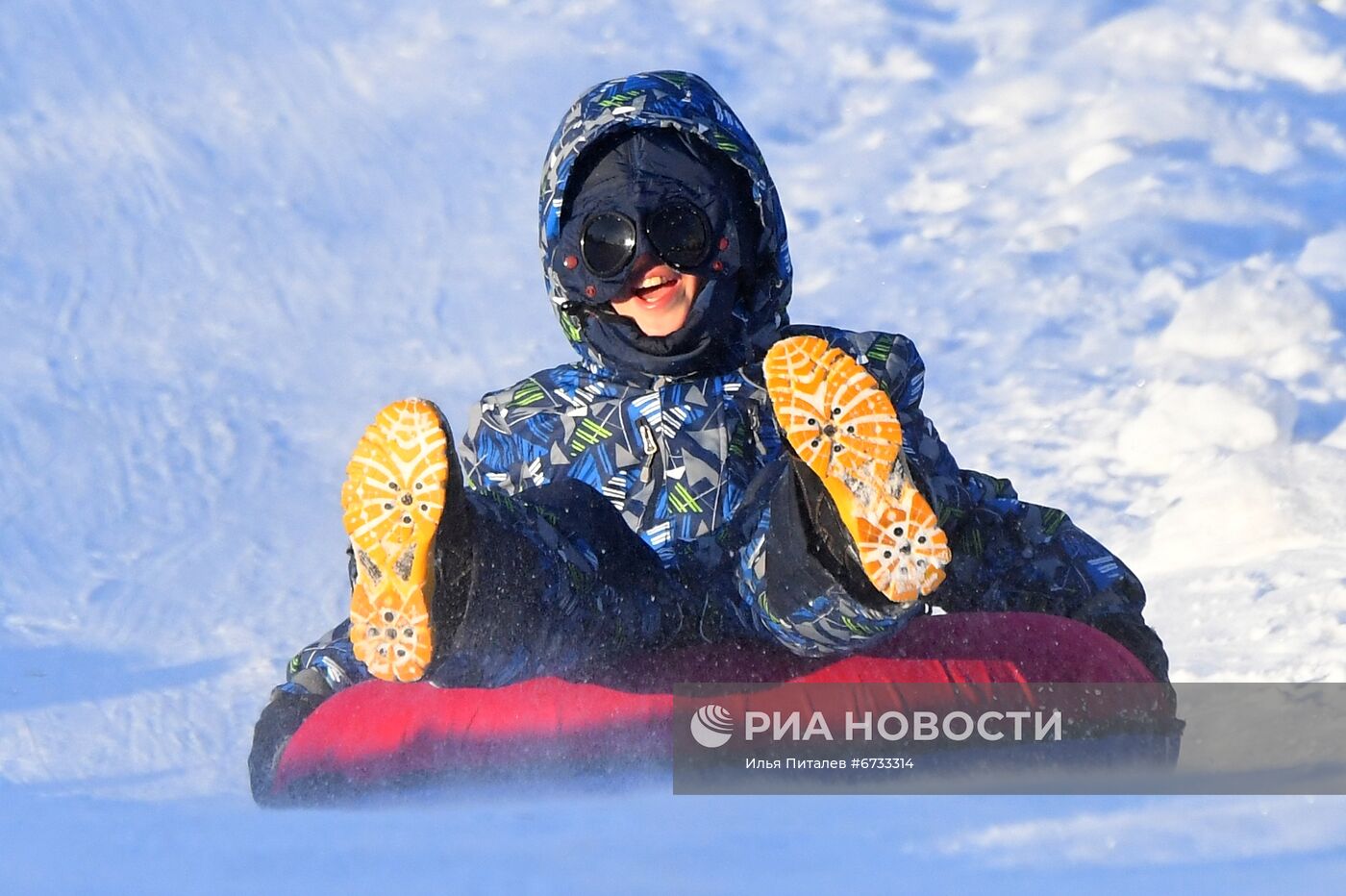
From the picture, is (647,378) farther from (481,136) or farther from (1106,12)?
(1106,12)

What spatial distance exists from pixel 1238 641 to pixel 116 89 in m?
3.96

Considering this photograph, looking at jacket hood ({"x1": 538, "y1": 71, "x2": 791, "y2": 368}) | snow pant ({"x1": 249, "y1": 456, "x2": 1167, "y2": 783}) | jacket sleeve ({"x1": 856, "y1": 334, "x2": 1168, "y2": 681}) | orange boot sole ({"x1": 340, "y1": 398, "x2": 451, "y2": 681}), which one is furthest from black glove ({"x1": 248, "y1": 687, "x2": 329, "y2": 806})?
jacket sleeve ({"x1": 856, "y1": 334, "x2": 1168, "y2": 681})

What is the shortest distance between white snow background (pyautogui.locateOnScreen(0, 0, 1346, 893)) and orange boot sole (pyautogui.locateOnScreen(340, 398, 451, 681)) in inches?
9.6

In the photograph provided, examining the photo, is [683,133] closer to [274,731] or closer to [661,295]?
[661,295]

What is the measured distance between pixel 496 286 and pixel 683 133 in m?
2.26

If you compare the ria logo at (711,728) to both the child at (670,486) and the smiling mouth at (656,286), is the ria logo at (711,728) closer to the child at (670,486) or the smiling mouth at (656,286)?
the child at (670,486)

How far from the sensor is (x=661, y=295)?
261 centimetres

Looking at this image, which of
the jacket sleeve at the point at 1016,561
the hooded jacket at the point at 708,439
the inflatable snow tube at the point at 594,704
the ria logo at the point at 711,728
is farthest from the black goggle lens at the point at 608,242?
the ria logo at the point at 711,728

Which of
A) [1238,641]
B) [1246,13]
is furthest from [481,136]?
[1238,641]

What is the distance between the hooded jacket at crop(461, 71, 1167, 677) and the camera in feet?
8.27

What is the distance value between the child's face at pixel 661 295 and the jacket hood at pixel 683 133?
0.14 metres

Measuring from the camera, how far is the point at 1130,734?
2.22 metres

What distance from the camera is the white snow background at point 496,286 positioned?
10.6 feet

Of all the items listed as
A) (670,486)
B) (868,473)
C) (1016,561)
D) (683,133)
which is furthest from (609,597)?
(683,133)
